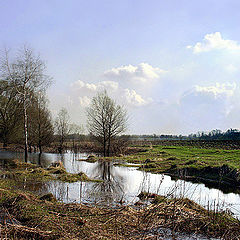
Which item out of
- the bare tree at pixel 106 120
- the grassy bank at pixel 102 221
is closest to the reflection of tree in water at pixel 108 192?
the grassy bank at pixel 102 221

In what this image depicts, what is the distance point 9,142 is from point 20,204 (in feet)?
113

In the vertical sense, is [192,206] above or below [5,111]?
below

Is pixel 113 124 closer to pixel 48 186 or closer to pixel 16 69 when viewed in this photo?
pixel 16 69

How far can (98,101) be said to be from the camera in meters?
36.0

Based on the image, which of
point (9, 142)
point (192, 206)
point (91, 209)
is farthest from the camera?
point (9, 142)

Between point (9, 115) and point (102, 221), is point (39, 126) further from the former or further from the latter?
point (102, 221)

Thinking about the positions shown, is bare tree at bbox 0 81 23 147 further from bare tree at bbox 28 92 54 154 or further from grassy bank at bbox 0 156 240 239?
grassy bank at bbox 0 156 240 239

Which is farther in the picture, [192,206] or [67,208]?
[192,206]

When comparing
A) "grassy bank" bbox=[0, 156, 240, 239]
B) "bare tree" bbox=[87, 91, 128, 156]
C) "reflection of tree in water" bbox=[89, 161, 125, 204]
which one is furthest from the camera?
"bare tree" bbox=[87, 91, 128, 156]

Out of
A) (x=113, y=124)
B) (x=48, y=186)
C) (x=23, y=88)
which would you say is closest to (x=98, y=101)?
(x=113, y=124)

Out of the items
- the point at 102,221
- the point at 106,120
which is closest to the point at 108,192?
the point at 102,221

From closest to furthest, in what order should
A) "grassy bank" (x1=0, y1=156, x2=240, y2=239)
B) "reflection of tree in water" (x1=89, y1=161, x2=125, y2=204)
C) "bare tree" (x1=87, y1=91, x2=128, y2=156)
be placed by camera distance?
"grassy bank" (x1=0, y1=156, x2=240, y2=239) < "reflection of tree in water" (x1=89, y1=161, x2=125, y2=204) < "bare tree" (x1=87, y1=91, x2=128, y2=156)

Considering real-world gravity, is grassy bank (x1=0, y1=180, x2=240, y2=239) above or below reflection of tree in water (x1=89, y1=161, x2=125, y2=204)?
above

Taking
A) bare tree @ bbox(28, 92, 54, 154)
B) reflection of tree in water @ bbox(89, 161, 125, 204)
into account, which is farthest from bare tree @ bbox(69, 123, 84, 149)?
reflection of tree in water @ bbox(89, 161, 125, 204)
